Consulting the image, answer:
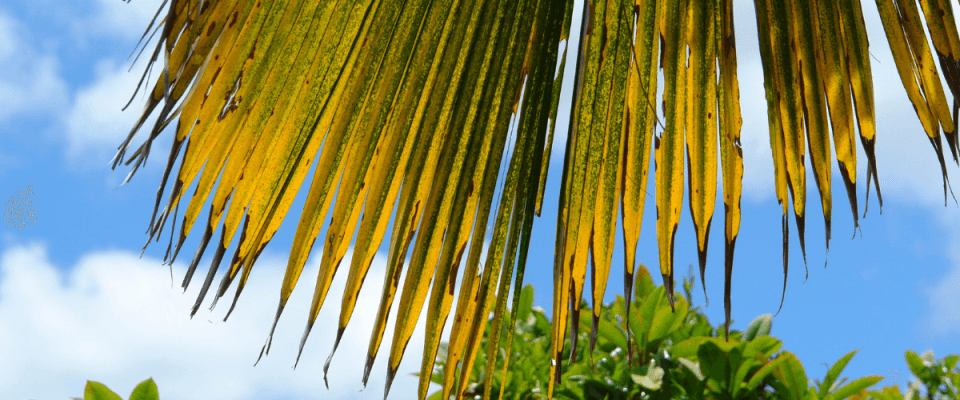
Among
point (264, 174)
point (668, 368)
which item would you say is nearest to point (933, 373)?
point (668, 368)

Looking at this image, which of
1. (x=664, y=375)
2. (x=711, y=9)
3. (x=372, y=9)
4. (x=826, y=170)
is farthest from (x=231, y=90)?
(x=664, y=375)

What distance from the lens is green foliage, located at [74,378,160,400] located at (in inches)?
60.4

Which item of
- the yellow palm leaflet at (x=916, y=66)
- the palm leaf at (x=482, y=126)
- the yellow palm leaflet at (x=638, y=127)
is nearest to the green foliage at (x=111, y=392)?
the palm leaf at (x=482, y=126)

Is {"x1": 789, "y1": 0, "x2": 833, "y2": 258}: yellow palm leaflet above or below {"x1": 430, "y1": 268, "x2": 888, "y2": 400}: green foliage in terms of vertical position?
above

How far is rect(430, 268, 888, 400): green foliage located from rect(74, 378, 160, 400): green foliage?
67cm

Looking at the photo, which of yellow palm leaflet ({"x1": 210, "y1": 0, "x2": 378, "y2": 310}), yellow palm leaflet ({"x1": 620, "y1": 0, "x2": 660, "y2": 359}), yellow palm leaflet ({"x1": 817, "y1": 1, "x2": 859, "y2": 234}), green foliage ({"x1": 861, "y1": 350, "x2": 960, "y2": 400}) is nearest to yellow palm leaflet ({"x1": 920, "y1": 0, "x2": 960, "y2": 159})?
yellow palm leaflet ({"x1": 817, "y1": 1, "x2": 859, "y2": 234})

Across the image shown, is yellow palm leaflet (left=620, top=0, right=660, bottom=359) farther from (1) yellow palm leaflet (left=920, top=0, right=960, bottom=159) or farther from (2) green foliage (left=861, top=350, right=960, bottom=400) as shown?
(2) green foliage (left=861, top=350, right=960, bottom=400)

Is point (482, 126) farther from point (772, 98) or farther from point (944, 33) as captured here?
point (944, 33)

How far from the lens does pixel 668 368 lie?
1704mm

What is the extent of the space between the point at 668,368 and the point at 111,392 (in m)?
1.35

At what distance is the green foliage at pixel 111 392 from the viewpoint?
1.54 metres

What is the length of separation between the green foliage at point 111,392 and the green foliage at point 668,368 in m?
0.67

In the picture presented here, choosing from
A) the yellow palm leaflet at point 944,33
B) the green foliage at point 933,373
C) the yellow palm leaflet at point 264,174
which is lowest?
the green foliage at point 933,373

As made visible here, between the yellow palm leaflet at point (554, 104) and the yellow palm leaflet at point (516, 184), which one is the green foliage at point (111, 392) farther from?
the yellow palm leaflet at point (554, 104)
